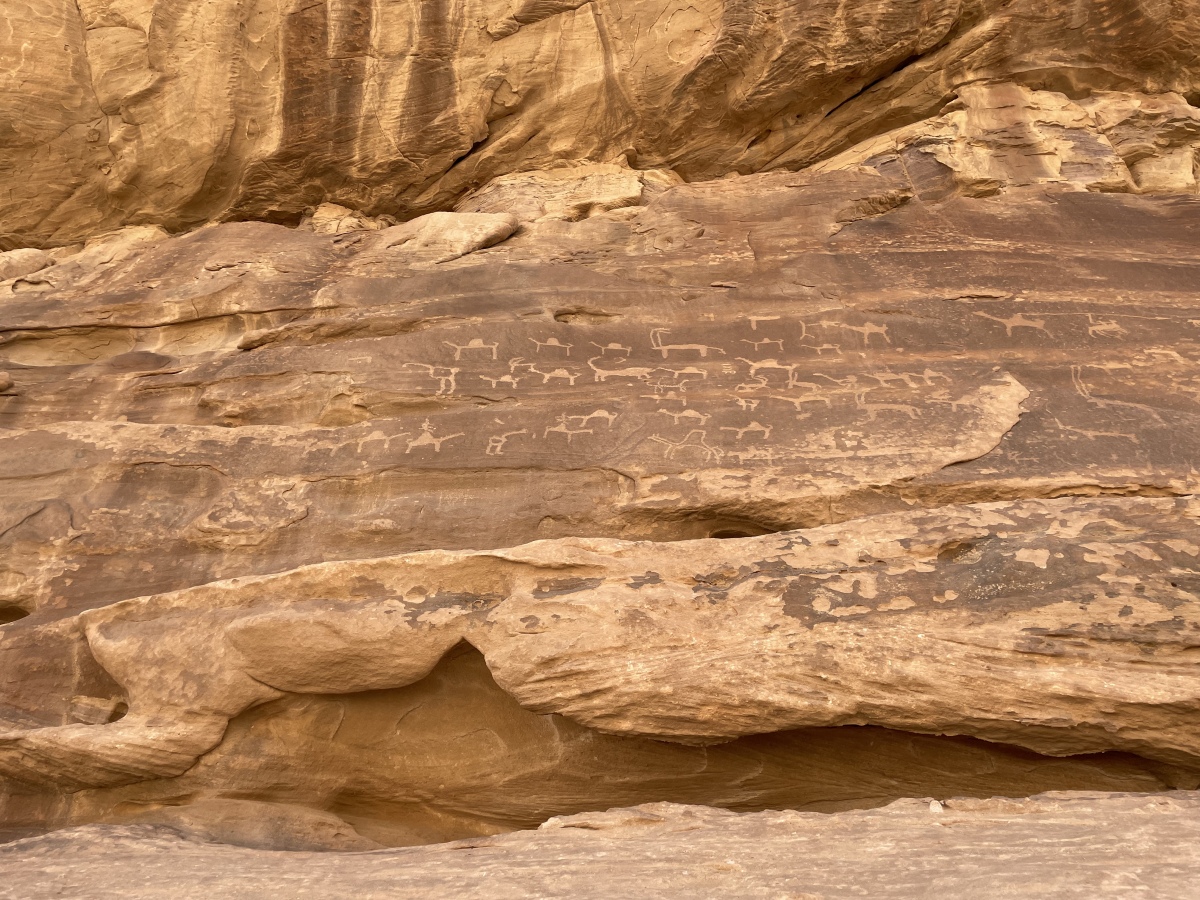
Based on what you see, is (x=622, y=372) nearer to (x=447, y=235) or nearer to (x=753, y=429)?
(x=753, y=429)

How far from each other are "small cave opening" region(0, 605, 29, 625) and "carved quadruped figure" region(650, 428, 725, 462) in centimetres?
373

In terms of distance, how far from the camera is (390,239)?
22.8 ft

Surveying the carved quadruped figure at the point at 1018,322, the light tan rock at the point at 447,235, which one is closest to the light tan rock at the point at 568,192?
the light tan rock at the point at 447,235

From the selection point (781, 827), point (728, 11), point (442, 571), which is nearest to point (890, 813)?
point (781, 827)

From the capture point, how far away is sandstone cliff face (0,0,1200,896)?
13.6ft

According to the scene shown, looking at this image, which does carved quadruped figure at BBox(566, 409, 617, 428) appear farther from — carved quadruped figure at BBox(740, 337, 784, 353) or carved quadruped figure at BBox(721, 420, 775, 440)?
carved quadruped figure at BBox(740, 337, 784, 353)

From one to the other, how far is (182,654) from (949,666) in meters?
3.57

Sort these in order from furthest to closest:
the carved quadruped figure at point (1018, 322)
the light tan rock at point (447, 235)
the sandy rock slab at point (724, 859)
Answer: the light tan rock at point (447, 235) < the carved quadruped figure at point (1018, 322) < the sandy rock slab at point (724, 859)

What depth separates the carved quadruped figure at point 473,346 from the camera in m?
5.92

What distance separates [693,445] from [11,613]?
405 cm

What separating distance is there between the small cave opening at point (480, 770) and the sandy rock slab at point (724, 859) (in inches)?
21.5

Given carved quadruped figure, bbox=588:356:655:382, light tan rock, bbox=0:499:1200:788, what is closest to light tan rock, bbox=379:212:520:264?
carved quadruped figure, bbox=588:356:655:382

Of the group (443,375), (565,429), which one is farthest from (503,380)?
(565,429)

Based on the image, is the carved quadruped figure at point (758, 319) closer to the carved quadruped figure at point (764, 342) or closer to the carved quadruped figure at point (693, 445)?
the carved quadruped figure at point (764, 342)
